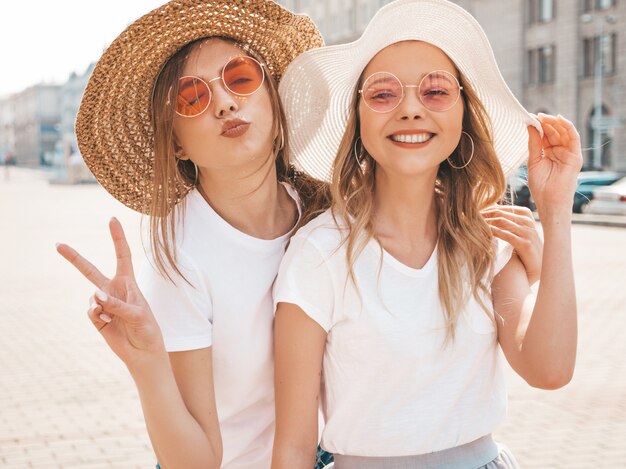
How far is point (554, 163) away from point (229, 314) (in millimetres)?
986

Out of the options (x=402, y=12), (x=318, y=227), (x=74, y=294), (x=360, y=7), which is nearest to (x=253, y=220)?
(x=318, y=227)

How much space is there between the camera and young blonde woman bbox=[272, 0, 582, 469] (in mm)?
2129

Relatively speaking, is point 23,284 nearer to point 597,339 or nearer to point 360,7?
point 597,339

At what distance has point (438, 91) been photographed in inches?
88.8

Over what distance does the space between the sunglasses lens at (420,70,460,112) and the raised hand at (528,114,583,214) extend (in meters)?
0.30

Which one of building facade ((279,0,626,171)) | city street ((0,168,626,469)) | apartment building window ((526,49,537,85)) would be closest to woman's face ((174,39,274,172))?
city street ((0,168,626,469))

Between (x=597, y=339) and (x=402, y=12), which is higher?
(x=402, y=12)

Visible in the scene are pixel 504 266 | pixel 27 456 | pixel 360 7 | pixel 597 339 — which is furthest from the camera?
pixel 360 7

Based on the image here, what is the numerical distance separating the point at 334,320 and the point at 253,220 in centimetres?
47

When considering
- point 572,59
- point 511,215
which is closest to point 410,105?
point 511,215

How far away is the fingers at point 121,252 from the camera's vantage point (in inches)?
82.7

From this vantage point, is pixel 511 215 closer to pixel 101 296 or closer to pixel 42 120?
pixel 101 296

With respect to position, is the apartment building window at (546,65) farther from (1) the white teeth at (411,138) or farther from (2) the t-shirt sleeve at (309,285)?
(2) the t-shirt sleeve at (309,285)

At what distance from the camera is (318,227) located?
2244mm
